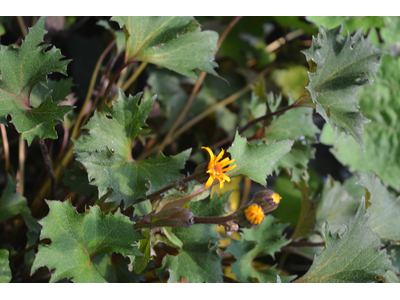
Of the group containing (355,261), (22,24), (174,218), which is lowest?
(355,261)

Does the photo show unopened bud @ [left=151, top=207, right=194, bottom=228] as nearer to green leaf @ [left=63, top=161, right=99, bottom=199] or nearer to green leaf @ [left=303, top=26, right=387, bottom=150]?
green leaf @ [left=63, top=161, right=99, bottom=199]

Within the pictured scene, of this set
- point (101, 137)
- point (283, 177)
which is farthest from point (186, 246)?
point (283, 177)

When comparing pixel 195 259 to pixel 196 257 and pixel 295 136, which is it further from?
pixel 295 136

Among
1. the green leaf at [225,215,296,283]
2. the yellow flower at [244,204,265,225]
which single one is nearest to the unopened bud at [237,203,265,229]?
the yellow flower at [244,204,265,225]

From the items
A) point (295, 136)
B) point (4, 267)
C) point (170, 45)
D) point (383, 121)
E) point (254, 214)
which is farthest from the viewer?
point (383, 121)

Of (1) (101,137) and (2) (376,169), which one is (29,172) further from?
(2) (376,169)

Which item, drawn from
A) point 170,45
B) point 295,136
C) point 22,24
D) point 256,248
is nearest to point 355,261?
point 256,248

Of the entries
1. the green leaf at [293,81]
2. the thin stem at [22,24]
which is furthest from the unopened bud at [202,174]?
the green leaf at [293,81]
